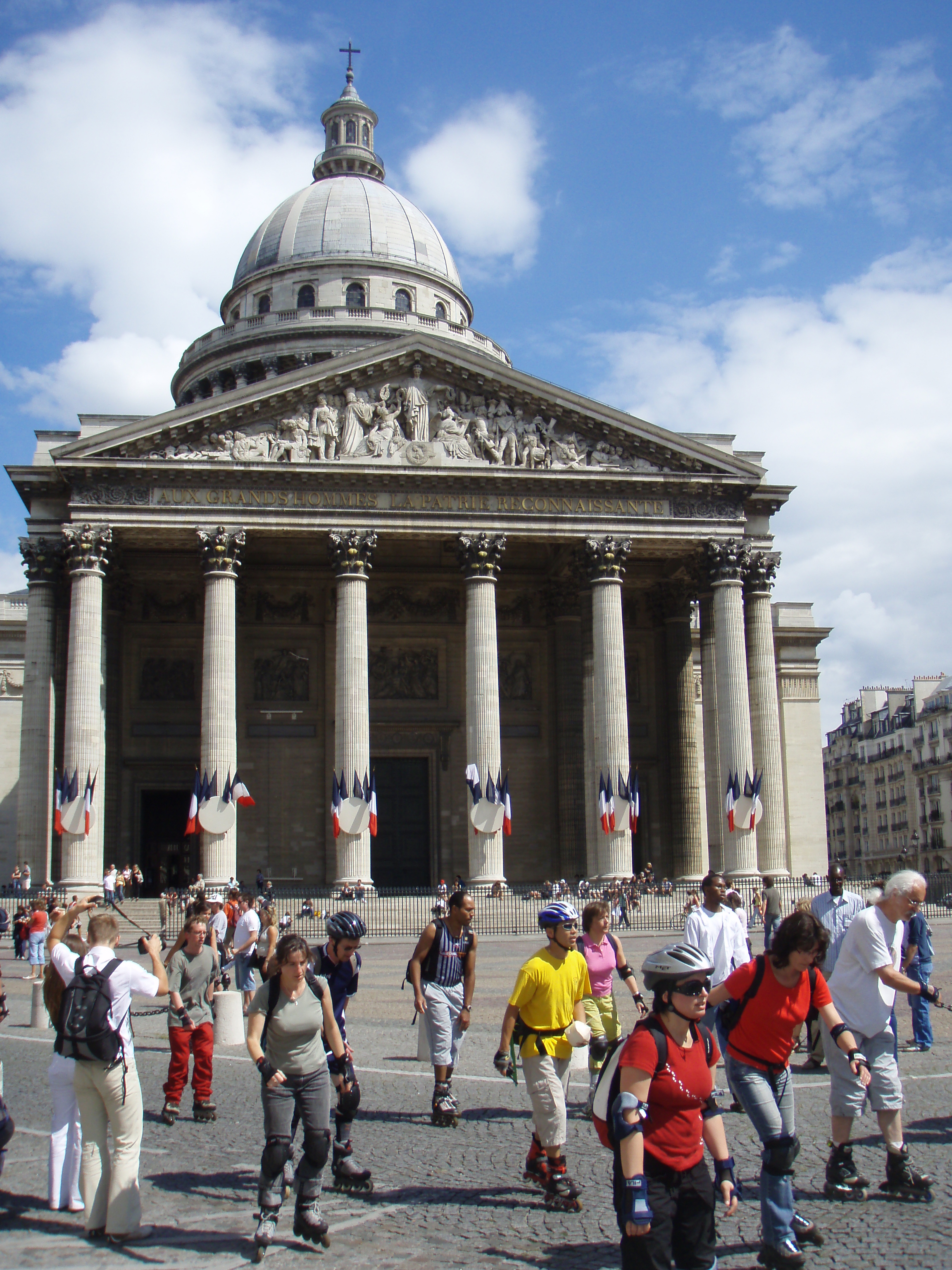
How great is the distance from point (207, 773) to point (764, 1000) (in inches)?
1200

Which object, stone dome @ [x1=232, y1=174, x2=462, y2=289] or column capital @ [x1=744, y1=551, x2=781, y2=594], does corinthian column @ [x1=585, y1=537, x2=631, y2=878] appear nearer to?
column capital @ [x1=744, y1=551, x2=781, y2=594]

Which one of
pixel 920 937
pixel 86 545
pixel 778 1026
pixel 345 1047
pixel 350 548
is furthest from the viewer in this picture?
pixel 350 548

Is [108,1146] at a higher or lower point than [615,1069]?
lower

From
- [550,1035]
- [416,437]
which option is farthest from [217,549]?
[550,1035]

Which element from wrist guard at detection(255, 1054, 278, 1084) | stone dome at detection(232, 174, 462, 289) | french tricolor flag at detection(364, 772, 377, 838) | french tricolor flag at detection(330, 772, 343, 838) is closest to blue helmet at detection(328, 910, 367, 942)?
wrist guard at detection(255, 1054, 278, 1084)

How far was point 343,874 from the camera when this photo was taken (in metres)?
36.3

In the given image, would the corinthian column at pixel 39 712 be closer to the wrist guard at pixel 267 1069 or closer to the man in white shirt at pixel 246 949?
the man in white shirt at pixel 246 949

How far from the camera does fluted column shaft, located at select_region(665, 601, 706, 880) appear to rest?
43.7 metres

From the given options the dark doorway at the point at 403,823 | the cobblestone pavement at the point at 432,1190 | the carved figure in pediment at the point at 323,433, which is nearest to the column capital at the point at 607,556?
the carved figure in pediment at the point at 323,433

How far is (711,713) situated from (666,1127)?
3631 cm

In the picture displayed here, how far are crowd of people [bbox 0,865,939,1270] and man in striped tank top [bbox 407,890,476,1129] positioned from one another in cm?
83

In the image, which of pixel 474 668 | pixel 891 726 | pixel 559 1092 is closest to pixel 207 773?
pixel 474 668

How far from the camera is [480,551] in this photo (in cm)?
3909

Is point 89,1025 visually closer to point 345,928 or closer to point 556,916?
point 345,928
